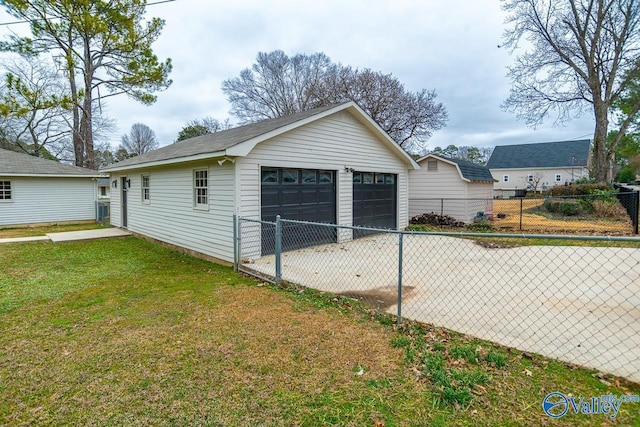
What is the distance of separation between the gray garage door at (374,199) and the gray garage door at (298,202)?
1241 mm

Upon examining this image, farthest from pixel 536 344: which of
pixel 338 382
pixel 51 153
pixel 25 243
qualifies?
pixel 51 153

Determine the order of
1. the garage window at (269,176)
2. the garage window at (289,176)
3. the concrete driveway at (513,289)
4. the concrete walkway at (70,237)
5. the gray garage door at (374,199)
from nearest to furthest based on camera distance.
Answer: the concrete driveway at (513,289), the garage window at (269,176), the garage window at (289,176), the gray garage door at (374,199), the concrete walkway at (70,237)

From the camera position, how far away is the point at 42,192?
15656mm

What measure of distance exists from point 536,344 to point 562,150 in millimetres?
41935

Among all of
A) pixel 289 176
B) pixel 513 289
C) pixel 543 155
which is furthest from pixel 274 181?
pixel 543 155

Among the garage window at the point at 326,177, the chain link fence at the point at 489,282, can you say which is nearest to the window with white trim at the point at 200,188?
the chain link fence at the point at 489,282

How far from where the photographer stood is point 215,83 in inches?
1172

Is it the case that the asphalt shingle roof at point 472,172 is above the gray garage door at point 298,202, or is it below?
above

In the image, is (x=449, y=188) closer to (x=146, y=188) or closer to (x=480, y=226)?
(x=480, y=226)

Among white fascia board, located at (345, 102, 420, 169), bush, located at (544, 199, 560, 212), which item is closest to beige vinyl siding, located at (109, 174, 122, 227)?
→ white fascia board, located at (345, 102, 420, 169)

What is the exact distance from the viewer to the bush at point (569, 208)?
1525 centimetres

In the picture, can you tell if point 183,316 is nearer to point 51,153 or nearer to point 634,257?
point 634,257

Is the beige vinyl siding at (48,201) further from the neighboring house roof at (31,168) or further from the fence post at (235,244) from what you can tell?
the fence post at (235,244)

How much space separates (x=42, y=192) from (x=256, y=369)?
18.1 m
